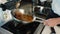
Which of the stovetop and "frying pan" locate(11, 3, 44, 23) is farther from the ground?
"frying pan" locate(11, 3, 44, 23)

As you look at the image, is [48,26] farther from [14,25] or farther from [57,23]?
[14,25]

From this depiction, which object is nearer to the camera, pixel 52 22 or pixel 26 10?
pixel 52 22

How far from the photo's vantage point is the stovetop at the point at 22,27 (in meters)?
0.93

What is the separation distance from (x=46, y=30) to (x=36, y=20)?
0.13 m

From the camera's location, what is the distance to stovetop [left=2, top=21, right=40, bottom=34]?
932 mm

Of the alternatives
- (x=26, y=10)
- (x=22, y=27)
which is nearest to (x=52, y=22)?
(x=22, y=27)

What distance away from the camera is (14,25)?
1.00 m

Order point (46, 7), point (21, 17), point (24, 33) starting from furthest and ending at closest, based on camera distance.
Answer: point (46, 7), point (21, 17), point (24, 33)

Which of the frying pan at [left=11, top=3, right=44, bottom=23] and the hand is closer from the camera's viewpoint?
the hand

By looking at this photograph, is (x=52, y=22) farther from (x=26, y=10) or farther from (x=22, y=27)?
(x=26, y=10)

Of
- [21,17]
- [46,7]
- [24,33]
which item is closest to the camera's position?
[24,33]

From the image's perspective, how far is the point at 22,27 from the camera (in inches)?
38.4

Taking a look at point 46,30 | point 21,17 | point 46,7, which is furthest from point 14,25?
point 46,7

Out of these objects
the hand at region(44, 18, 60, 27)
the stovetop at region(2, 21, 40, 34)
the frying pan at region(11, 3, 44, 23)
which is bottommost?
the stovetop at region(2, 21, 40, 34)
